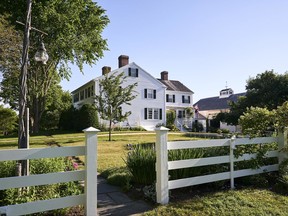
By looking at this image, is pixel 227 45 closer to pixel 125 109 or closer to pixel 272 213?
pixel 272 213

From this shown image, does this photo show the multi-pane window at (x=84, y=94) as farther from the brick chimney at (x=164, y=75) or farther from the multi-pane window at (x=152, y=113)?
the brick chimney at (x=164, y=75)

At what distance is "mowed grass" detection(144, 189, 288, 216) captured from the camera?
3959 millimetres

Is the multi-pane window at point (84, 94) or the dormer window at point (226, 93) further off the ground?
the dormer window at point (226, 93)

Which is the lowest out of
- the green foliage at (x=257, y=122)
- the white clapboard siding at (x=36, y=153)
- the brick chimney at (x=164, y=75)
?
the white clapboard siding at (x=36, y=153)

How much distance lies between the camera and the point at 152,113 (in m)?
30.6

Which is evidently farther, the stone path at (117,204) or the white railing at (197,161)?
the white railing at (197,161)

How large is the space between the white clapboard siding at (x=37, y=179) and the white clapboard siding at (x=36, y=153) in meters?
0.25

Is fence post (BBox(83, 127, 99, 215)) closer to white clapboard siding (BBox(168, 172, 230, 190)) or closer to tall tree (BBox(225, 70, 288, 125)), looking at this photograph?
white clapboard siding (BBox(168, 172, 230, 190))

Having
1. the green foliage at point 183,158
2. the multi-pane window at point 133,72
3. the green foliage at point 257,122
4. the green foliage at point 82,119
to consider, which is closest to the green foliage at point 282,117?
the green foliage at point 257,122

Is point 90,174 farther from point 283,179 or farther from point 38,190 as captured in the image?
point 283,179

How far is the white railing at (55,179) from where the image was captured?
306 cm

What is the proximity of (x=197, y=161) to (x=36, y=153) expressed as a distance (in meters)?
2.94

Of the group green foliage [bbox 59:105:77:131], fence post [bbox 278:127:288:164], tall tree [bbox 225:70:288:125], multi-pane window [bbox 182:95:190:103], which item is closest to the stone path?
fence post [bbox 278:127:288:164]

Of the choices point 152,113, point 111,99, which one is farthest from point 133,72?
point 111,99
